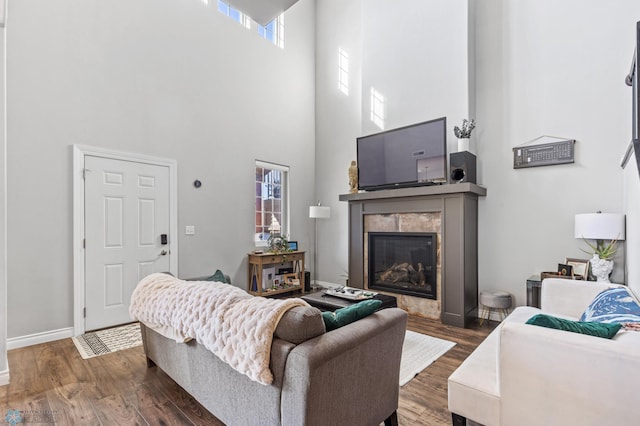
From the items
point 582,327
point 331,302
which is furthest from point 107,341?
point 582,327

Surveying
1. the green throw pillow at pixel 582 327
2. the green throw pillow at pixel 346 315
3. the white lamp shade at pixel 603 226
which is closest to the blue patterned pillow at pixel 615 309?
the green throw pillow at pixel 582 327

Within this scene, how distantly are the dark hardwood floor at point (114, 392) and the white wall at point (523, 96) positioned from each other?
1670mm

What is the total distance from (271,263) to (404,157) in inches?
104

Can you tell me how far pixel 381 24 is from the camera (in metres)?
4.84

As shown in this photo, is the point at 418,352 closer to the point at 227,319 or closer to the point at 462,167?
the point at 227,319

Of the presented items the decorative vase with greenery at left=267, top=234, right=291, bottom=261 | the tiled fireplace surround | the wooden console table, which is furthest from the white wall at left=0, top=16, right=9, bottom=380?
the tiled fireplace surround

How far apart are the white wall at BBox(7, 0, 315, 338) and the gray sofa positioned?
2468 millimetres

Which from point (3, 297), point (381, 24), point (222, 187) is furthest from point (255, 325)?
point (381, 24)

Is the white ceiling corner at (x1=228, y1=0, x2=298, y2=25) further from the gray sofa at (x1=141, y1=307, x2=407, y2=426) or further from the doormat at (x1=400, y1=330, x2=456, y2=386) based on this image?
Answer: the doormat at (x1=400, y1=330, x2=456, y2=386)

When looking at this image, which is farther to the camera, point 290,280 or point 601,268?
point 290,280

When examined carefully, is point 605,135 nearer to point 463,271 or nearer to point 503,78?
point 503,78

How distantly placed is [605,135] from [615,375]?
303 centimetres

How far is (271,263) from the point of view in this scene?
511 cm

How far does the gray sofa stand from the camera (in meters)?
1.26
